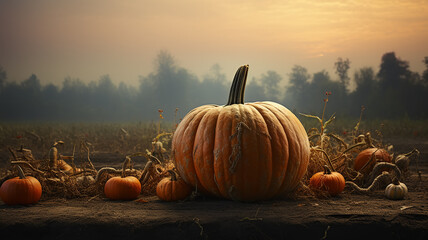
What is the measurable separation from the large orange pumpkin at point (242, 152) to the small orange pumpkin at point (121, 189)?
22.5 inches

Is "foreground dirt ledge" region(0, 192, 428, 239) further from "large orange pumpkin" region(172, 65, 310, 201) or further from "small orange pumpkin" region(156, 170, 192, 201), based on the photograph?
"small orange pumpkin" region(156, 170, 192, 201)

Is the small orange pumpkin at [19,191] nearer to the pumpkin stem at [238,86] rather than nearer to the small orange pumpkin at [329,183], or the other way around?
the pumpkin stem at [238,86]

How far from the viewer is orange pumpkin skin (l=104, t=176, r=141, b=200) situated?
429cm

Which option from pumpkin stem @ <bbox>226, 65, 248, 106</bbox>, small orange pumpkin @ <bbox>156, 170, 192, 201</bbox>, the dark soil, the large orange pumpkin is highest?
pumpkin stem @ <bbox>226, 65, 248, 106</bbox>

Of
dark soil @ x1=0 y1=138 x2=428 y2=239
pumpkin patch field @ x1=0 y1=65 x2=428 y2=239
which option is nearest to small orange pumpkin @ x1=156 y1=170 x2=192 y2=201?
pumpkin patch field @ x1=0 y1=65 x2=428 y2=239

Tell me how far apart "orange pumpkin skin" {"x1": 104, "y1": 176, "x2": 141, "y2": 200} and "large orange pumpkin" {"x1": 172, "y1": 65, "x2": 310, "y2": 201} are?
0.57 metres

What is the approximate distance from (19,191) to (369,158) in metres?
4.27

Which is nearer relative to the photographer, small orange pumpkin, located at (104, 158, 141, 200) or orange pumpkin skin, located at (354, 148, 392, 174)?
small orange pumpkin, located at (104, 158, 141, 200)

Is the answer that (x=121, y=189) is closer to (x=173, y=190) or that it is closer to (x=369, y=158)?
(x=173, y=190)

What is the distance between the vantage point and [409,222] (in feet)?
11.2

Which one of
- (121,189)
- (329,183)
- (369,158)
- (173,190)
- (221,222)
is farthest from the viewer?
(369,158)

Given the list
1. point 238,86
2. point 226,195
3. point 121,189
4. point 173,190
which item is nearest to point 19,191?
point 121,189

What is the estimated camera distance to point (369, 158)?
5461 mm

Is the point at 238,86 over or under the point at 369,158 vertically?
over
